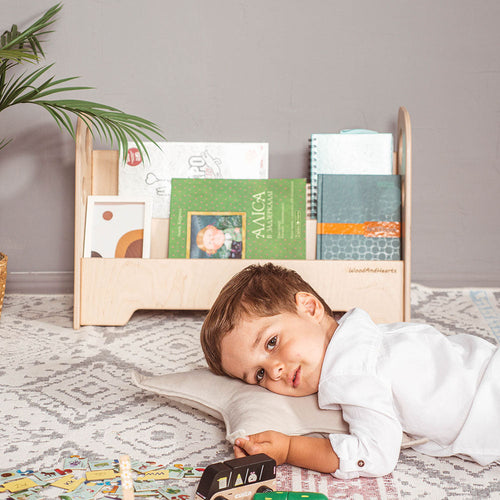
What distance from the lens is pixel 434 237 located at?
7.03 feet

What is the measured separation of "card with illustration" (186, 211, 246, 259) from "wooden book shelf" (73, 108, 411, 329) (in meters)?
0.06

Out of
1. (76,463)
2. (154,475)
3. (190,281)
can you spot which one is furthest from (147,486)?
(190,281)

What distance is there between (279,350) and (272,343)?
18mm

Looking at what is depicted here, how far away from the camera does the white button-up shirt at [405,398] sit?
88 centimetres

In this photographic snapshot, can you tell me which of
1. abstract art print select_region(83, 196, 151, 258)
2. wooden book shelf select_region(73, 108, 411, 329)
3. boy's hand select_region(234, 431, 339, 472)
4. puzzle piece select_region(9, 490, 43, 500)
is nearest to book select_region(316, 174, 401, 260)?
wooden book shelf select_region(73, 108, 411, 329)

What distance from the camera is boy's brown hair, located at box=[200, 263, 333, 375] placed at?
Answer: 99cm

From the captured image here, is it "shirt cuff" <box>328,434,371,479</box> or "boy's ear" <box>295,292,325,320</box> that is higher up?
"boy's ear" <box>295,292,325,320</box>

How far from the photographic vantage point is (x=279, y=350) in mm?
971

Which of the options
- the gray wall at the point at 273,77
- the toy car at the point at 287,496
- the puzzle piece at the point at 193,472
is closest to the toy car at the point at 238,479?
the toy car at the point at 287,496

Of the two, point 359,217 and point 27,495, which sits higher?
point 359,217

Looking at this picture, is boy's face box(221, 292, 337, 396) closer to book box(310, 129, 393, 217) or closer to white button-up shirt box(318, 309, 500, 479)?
white button-up shirt box(318, 309, 500, 479)

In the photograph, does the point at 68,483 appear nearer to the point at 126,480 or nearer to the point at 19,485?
the point at 19,485

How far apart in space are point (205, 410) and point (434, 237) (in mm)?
1347

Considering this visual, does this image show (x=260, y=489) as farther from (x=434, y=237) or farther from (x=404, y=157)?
(x=434, y=237)
